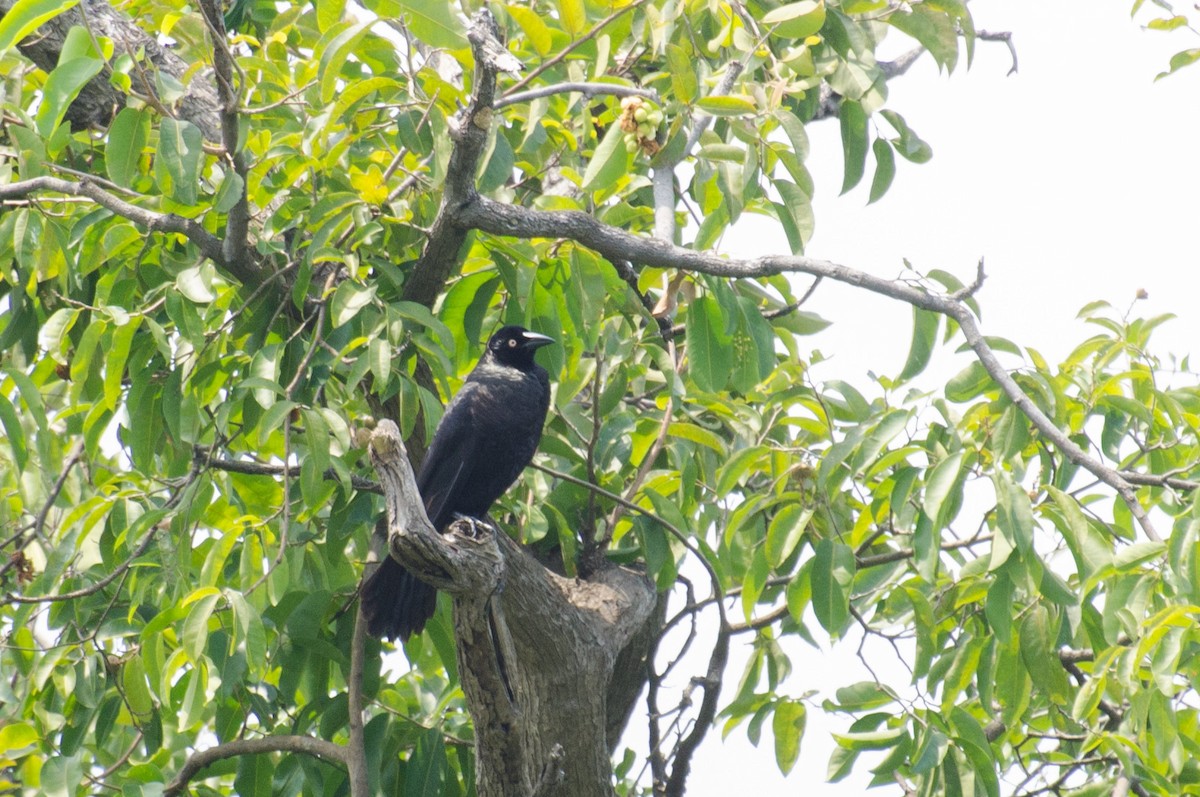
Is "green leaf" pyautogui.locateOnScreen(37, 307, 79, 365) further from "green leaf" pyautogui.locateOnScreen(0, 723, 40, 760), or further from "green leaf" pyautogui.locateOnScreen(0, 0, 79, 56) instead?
"green leaf" pyautogui.locateOnScreen(0, 723, 40, 760)

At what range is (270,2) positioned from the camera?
475cm

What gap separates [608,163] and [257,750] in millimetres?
1933

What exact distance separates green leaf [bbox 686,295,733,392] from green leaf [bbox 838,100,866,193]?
47 cm

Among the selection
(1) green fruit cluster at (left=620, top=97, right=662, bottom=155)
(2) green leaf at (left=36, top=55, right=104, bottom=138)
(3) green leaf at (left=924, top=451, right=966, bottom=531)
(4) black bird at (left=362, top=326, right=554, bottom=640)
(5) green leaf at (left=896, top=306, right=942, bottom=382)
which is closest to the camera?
(2) green leaf at (left=36, top=55, right=104, bottom=138)

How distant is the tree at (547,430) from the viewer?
268 cm

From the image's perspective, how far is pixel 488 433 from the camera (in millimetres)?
3834

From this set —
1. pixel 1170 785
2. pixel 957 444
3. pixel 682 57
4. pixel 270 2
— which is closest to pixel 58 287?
pixel 270 2

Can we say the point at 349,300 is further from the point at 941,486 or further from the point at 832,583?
the point at 941,486

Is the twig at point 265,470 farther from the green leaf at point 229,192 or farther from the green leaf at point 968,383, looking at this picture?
the green leaf at point 968,383

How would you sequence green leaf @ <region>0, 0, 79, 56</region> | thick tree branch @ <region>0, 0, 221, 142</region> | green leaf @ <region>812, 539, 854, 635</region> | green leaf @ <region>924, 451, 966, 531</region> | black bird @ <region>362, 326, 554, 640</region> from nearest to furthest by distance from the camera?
green leaf @ <region>0, 0, 79, 56</region> → green leaf @ <region>924, 451, 966, 531</region> → green leaf @ <region>812, 539, 854, 635</region> → thick tree branch @ <region>0, 0, 221, 142</region> → black bird @ <region>362, 326, 554, 640</region>

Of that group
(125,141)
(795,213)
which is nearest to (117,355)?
(125,141)

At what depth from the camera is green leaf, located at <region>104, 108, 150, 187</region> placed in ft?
9.20

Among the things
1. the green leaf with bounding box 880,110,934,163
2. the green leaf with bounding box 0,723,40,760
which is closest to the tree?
the green leaf with bounding box 880,110,934,163

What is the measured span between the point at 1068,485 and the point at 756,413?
3.12 ft
